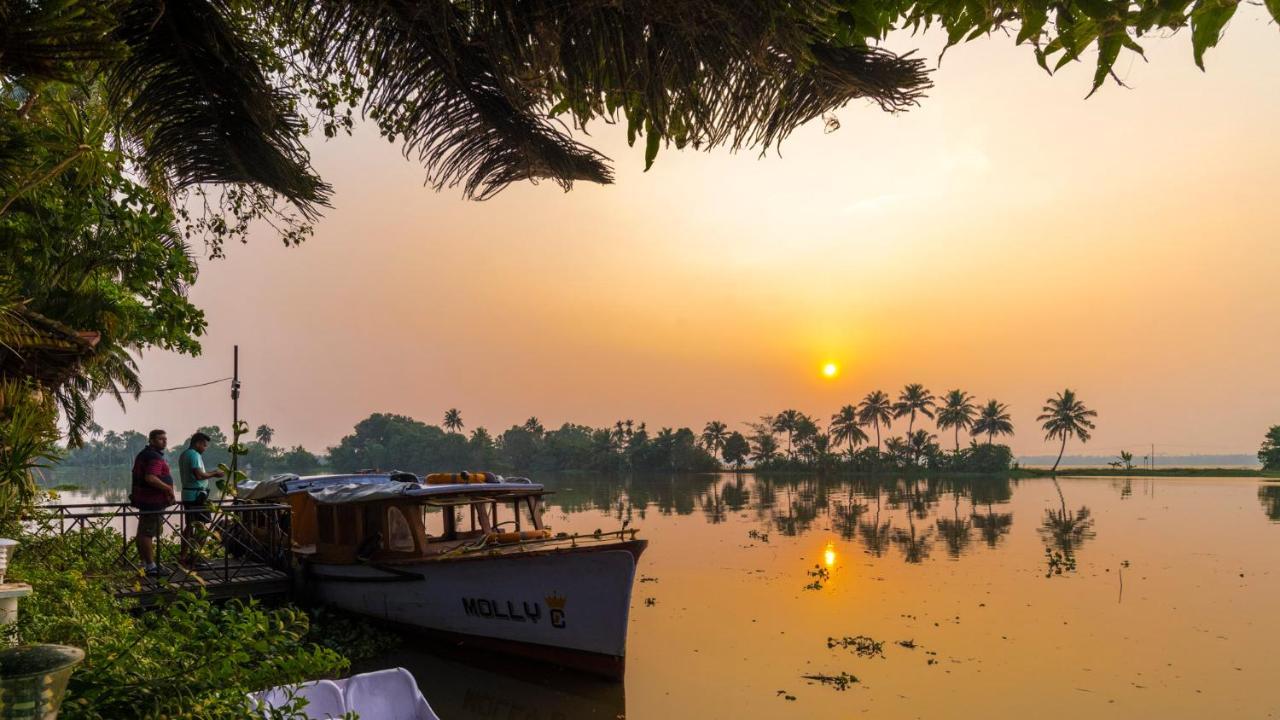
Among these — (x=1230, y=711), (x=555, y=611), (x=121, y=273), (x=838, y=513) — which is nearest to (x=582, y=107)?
(x=555, y=611)

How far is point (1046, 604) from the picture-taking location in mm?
17750

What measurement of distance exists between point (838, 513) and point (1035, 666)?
29.4 m

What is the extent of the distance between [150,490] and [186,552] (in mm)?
1486

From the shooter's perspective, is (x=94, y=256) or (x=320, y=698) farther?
(x=94, y=256)

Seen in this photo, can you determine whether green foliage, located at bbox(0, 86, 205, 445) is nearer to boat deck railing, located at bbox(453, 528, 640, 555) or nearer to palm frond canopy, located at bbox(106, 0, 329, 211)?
palm frond canopy, located at bbox(106, 0, 329, 211)

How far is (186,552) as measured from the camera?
1162cm

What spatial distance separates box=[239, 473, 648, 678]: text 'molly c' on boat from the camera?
11344 mm

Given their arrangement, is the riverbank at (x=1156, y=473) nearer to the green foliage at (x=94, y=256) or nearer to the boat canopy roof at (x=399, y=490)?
the boat canopy roof at (x=399, y=490)

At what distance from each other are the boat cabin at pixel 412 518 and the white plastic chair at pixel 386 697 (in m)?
6.34

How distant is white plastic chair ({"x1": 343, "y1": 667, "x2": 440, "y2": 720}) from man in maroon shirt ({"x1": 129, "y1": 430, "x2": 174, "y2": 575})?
6612 millimetres

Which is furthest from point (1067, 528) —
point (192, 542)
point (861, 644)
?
point (192, 542)

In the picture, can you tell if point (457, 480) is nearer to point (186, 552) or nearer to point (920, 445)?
point (186, 552)

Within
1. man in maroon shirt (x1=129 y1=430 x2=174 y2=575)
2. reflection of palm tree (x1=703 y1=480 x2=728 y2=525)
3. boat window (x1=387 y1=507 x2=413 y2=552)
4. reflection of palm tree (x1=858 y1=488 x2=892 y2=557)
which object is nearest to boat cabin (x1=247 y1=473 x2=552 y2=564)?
boat window (x1=387 y1=507 x2=413 y2=552)

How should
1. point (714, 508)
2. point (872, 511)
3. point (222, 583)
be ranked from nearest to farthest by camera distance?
point (222, 583) → point (872, 511) → point (714, 508)
